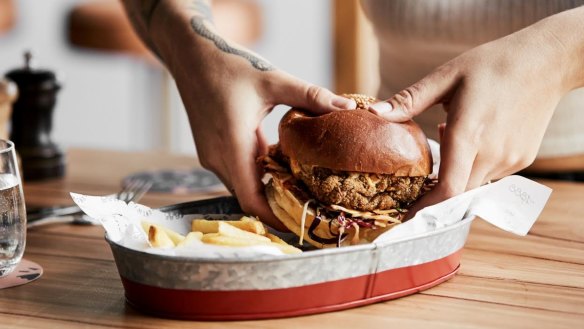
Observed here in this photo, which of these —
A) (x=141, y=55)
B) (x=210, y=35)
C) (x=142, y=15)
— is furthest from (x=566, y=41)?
(x=141, y=55)

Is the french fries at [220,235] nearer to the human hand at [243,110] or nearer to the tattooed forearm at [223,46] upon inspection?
the human hand at [243,110]

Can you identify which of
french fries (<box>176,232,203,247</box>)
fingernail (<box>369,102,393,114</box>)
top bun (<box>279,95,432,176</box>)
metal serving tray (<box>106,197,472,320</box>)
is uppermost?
fingernail (<box>369,102,393,114</box>)

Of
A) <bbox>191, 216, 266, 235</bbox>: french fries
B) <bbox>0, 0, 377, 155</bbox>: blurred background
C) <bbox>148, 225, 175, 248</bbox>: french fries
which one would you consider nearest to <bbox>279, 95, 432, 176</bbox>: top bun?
<bbox>191, 216, 266, 235</bbox>: french fries

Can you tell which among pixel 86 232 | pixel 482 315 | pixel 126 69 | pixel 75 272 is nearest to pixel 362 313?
pixel 482 315

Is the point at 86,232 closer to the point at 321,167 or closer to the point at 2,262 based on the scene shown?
the point at 2,262

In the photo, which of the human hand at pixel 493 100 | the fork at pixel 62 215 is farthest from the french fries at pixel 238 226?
the fork at pixel 62 215

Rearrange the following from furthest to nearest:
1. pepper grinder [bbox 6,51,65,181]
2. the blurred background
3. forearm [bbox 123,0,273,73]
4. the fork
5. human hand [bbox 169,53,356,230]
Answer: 1. the blurred background
2. pepper grinder [bbox 6,51,65,181]
3. the fork
4. forearm [bbox 123,0,273,73]
5. human hand [bbox 169,53,356,230]

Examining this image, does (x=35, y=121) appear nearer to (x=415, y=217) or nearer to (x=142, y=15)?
(x=142, y=15)

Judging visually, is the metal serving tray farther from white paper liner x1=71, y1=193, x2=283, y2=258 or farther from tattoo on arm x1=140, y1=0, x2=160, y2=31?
tattoo on arm x1=140, y1=0, x2=160, y2=31
